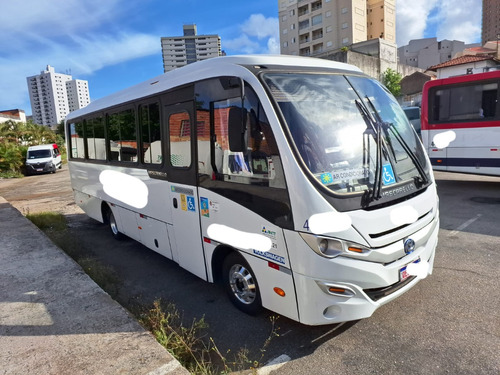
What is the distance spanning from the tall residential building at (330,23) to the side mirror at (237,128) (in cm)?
6484

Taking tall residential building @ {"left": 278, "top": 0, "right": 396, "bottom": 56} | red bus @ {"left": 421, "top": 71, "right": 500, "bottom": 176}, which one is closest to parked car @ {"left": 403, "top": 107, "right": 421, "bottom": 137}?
red bus @ {"left": 421, "top": 71, "right": 500, "bottom": 176}

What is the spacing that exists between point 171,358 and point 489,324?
313cm

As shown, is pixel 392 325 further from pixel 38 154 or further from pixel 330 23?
pixel 330 23

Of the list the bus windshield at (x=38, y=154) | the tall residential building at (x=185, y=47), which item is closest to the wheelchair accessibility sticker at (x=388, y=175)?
the bus windshield at (x=38, y=154)

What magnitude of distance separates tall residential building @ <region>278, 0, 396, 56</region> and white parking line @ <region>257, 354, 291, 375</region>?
6584 centimetres

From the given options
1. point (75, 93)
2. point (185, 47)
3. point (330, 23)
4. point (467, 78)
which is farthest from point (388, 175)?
point (185, 47)

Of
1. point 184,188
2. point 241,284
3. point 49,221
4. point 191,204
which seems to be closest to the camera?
point 241,284

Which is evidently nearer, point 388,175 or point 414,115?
point 388,175

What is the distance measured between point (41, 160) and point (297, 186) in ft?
88.1

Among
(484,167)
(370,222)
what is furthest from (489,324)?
(484,167)

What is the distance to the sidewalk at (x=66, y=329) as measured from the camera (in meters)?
2.93

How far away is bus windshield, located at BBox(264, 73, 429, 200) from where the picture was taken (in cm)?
322

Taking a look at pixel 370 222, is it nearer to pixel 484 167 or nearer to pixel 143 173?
pixel 143 173

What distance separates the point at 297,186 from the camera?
3.06 metres
